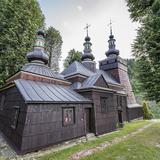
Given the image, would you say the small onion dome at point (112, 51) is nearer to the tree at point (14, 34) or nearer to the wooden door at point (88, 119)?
the tree at point (14, 34)

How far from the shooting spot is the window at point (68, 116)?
8564 millimetres

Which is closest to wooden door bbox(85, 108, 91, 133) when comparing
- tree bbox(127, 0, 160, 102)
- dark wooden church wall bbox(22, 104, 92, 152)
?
dark wooden church wall bbox(22, 104, 92, 152)

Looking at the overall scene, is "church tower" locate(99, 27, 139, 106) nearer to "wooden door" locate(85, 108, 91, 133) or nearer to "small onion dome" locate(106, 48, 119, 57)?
"small onion dome" locate(106, 48, 119, 57)

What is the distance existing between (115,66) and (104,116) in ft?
37.6

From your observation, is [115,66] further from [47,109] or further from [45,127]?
[45,127]

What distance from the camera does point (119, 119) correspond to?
1602cm

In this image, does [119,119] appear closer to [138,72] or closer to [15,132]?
[138,72]

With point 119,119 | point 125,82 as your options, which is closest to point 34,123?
point 119,119

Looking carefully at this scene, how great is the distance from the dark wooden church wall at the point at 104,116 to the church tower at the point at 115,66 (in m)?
8.51

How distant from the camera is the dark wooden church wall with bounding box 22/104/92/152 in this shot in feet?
21.9

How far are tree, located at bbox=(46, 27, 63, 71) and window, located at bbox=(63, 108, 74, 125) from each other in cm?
1870

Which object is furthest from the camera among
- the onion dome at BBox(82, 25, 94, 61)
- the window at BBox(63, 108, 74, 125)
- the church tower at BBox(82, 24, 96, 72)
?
the onion dome at BBox(82, 25, 94, 61)

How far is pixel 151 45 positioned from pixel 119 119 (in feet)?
32.6

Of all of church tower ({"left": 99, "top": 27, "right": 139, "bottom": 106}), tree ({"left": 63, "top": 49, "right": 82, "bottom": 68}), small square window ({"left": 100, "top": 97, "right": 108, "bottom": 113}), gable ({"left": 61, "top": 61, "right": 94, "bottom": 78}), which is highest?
tree ({"left": 63, "top": 49, "right": 82, "bottom": 68})
